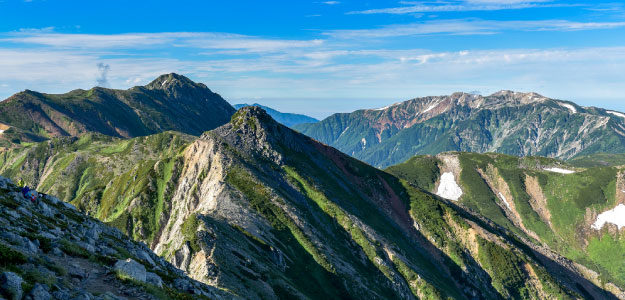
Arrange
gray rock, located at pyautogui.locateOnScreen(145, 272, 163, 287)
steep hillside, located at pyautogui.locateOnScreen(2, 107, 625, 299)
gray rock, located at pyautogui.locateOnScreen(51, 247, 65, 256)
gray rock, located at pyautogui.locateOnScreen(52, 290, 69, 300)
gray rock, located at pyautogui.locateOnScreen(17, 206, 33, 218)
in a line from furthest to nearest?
steep hillside, located at pyautogui.locateOnScreen(2, 107, 625, 299) → gray rock, located at pyautogui.locateOnScreen(17, 206, 33, 218) → gray rock, located at pyautogui.locateOnScreen(145, 272, 163, 287) → gray rock, located at pyautogui.locateOnScreen(51, 247, 65, 256) → gray rock, located at pyautogui.locateOnScreen(52, 290, 69, 300)

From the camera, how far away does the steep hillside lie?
305ft

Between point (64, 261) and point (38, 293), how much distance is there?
8.55 m

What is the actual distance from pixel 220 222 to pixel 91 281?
244ft

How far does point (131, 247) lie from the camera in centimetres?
A: 4234

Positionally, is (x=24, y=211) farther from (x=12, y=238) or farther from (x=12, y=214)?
(x=12, y=238)

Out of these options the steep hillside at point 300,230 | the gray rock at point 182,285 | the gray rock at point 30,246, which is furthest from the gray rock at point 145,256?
the steep hillside at point 300,230

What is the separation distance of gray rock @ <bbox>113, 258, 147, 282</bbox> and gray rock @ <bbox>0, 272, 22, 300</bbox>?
8.57 metres

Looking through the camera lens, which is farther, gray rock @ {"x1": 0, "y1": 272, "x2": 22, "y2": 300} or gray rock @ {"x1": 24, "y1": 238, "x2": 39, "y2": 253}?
gray rock @ {"x1": 24, "y1": 238, "x2": 39, "y2": 253}

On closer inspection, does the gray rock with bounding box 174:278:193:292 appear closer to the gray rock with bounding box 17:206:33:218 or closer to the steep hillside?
the gray rock with bounding box 17:206:33:218

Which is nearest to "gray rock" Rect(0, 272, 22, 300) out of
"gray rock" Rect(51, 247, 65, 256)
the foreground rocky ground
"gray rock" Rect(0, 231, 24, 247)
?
the foreground rocky ground

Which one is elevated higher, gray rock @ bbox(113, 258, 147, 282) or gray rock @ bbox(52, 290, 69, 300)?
gray rock @ bbox(52, 290, 69, 300)

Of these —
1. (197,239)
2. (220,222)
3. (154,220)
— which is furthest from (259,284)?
(154,220)

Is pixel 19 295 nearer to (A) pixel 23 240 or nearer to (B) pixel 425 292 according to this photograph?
(A) pixel 23 240

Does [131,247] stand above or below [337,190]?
above
